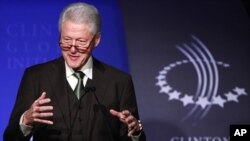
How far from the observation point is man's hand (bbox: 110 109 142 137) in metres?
1.73

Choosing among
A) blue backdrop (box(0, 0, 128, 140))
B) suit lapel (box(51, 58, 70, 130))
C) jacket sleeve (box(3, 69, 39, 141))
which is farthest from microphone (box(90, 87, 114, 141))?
blue backdrop (box(0, 0, 128, 140))

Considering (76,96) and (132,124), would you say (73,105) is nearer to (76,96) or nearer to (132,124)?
(76,96)

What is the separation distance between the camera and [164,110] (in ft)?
10.5

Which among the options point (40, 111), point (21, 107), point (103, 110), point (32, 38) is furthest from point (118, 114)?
point (32, 38)

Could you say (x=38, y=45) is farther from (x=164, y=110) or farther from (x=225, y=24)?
(x=225, y=24)

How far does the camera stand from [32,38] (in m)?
3.21

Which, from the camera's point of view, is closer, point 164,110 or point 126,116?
point 126,116

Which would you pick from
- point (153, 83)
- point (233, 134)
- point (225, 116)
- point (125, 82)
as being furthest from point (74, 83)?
point (225, 116)

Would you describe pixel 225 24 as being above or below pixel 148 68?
above

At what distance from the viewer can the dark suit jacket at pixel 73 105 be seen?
1.85 meters

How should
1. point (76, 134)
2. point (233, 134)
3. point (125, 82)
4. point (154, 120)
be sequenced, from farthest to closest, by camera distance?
point (154, 120), point (233, 134), point (125, 82), point (76, 134)

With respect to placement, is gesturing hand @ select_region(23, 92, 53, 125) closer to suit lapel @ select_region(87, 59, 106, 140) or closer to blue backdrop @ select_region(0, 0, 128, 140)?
suit lapel @ select_region(87, 59, 106, 140)

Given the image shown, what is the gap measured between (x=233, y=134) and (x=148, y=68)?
74 centimetres

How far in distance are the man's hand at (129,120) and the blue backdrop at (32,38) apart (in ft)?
4.79
